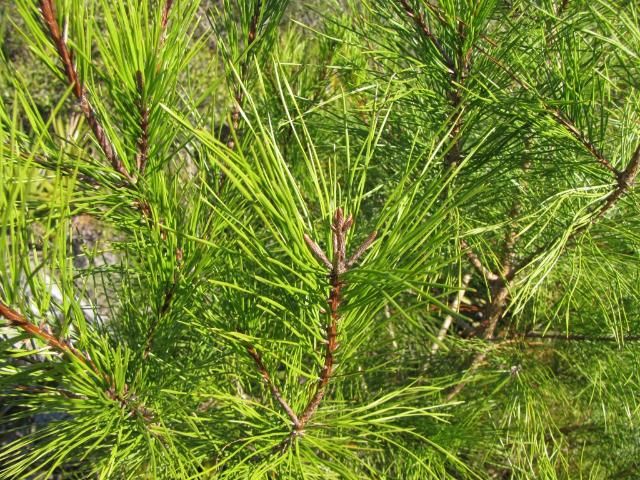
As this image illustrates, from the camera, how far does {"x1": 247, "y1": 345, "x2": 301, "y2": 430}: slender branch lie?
457 mm

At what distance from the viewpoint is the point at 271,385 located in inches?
18.2

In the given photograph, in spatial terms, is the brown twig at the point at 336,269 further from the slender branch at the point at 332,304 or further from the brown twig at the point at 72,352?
the brown twig at the point at 72,352

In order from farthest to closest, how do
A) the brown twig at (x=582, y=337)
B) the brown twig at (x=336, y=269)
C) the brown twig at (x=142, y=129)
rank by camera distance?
1. the brown twig at (x=582, y=337)
2. the brown twig at (x=142, y=129)
3. the brown twig at (x=336, y=269)

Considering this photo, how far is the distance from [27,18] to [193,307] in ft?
0.88

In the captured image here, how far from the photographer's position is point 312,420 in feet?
1.60

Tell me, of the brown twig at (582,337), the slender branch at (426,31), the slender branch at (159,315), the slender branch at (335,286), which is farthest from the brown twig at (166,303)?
the brown twig at (582,337)

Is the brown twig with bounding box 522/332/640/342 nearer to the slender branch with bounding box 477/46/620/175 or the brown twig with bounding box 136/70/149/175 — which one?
the slender branch with bounding box 477/46/620/175

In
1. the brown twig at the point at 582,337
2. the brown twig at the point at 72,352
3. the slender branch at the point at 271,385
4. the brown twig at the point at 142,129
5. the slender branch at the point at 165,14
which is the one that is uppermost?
the slender branch at the point at 165,14

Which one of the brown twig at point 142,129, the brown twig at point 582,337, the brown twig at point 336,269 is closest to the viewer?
the brown twig at point 336,269

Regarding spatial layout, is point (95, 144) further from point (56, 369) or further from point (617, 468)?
point (617, 468)

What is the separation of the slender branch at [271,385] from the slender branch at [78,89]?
0.17 meters

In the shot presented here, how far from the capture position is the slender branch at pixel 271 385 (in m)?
0.46

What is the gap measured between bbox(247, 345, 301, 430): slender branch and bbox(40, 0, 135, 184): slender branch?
6.8 inches

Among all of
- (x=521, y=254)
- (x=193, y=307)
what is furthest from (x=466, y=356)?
(x=193, y=307)
